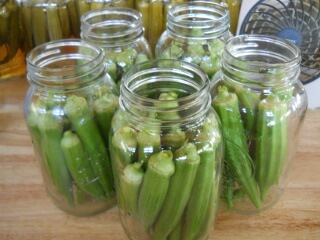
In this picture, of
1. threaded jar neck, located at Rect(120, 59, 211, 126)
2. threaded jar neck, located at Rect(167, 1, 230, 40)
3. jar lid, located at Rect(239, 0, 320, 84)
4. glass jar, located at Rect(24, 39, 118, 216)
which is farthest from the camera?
jar lid, located at Rect(239, 0, 320, 84)

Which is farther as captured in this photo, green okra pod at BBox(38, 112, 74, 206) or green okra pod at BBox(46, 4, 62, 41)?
green okra pod at BBox(46, 4, 62, 41)

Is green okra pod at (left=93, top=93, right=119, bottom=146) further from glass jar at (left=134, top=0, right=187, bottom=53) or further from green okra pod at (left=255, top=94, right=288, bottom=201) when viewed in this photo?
glass jar at (left=134, top=0, right=187, bottom=53)

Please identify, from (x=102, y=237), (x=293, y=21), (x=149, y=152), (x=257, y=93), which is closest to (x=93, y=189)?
(x=102, y=237)

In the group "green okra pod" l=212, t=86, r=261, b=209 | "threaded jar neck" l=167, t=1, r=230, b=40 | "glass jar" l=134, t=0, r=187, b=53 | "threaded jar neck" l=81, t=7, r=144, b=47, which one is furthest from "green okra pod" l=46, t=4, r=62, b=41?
"green okra pod" l=212, t=86, r=261, b=209

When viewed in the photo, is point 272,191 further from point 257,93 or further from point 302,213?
point 257,93

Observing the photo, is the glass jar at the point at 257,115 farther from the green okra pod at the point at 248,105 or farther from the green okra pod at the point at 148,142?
the green okra pod at the point at 148,142

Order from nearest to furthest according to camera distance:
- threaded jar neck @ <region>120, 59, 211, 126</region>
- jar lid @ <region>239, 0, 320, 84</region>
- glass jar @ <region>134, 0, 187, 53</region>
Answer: threaded jar neck @ <region>120, 59, 211, 126</region> < jar lid @ <region>239, 0, 320, 84</region> < glass jar @ <region>134, 0, 187, 53</region>

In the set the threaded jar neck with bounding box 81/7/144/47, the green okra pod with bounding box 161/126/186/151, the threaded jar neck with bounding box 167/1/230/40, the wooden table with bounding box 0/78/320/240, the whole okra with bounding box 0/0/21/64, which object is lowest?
the wooden table with bounding box 0/78/320/240

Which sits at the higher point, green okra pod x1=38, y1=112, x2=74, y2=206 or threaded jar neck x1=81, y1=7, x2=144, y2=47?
threaded jar neck x1=81, y1=7, x2=144, y2=47
